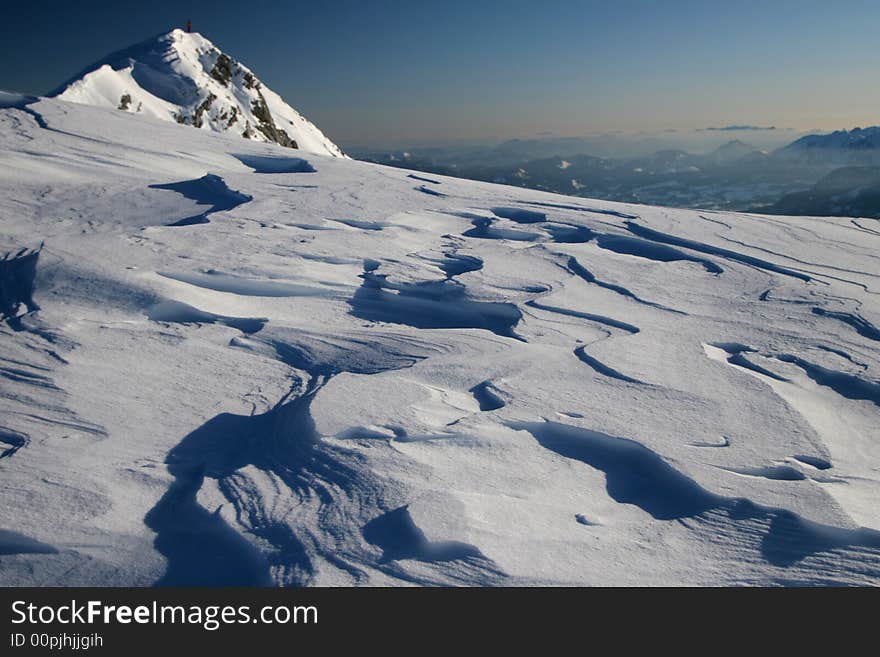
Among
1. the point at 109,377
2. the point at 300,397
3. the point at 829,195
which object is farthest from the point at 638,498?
the point at 829,195

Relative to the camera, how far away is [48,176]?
6891 mm

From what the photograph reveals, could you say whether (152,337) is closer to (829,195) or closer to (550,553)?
(550,553)

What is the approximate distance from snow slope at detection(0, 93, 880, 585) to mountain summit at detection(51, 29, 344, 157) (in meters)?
18.7

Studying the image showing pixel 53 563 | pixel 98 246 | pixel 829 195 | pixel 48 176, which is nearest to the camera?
pixel 53 563

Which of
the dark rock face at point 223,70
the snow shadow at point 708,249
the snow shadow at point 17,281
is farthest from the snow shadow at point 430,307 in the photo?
the dark rock face at point 223,70

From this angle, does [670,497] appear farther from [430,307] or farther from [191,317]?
[191,317]

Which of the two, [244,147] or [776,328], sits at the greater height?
[244,147]

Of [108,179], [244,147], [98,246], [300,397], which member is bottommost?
[300,397]

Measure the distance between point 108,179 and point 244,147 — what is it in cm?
346

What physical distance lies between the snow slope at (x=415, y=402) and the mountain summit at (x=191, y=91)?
1866cm

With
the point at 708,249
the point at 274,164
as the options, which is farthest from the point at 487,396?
the point at 274,164

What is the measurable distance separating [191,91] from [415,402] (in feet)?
103

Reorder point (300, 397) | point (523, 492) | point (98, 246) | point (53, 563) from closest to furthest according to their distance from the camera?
point (53, 563) < point (523, 492) < point (300, 397) < point (98, 246)

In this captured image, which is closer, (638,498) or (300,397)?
(638,498)
